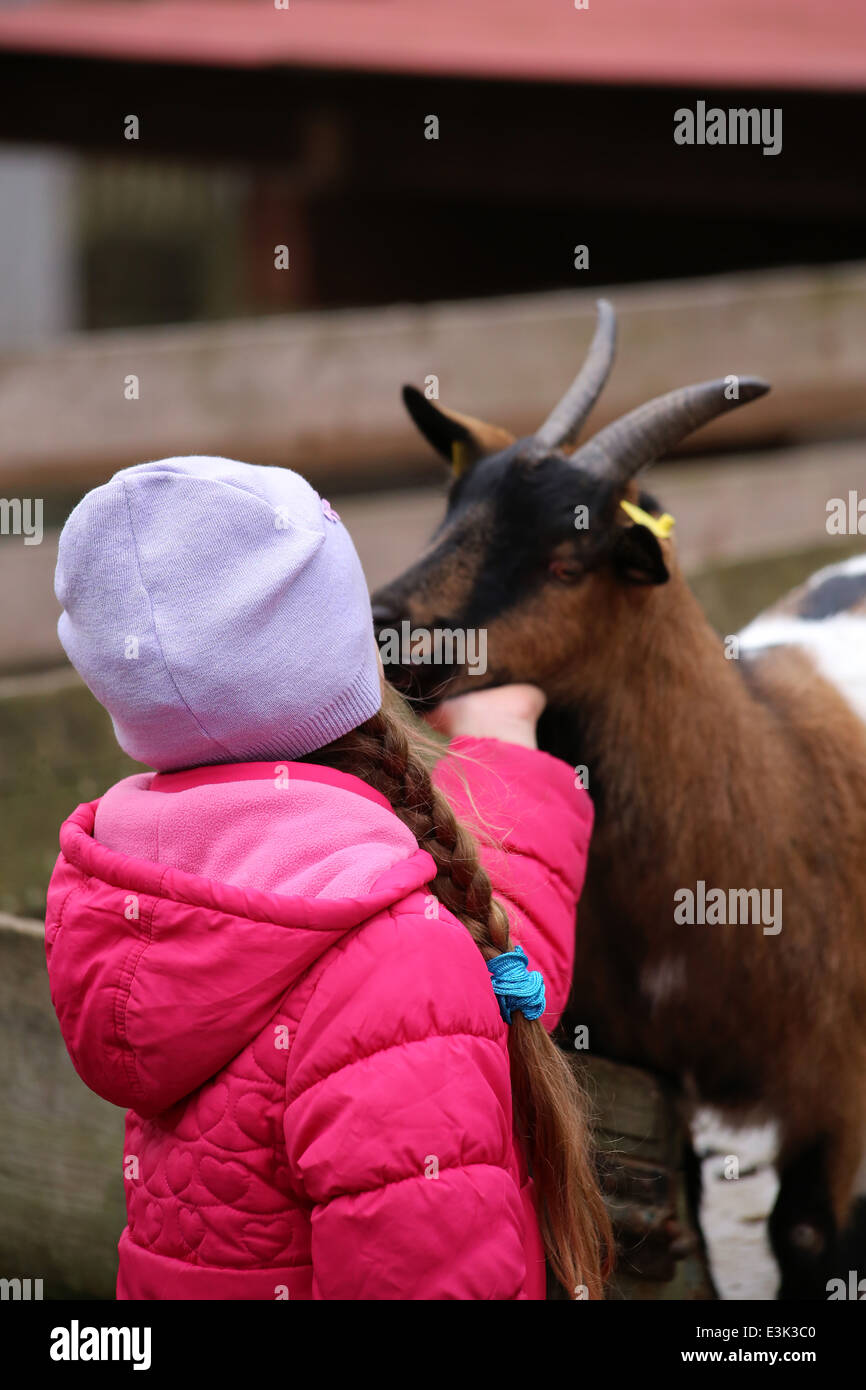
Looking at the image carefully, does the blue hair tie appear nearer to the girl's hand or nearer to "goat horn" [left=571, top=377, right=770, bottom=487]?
the girl's hand

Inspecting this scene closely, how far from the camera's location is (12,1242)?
2539 mm

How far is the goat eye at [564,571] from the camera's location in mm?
2342

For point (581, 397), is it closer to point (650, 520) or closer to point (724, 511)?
point (650, 520)

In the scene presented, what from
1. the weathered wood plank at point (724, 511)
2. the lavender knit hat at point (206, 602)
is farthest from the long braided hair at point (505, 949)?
the weathered wood plank at point (724, 511)

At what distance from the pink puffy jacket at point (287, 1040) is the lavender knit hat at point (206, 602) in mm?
84

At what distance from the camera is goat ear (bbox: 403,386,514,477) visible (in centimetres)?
257

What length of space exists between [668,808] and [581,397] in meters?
0.74

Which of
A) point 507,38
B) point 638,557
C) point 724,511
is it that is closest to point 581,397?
point 638,557

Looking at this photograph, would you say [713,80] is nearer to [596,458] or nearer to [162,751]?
[596,458]

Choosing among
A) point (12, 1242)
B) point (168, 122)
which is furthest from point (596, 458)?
point (168, 122)

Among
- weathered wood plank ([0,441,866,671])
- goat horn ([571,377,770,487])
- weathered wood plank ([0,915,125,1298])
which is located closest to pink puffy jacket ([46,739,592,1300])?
weathered wood plank ([0,915,125,1298])

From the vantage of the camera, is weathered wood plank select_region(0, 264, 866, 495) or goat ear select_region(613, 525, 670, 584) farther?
weathered wood plank select_region(0, 264, 866, 495)

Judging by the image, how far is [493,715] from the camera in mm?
2188

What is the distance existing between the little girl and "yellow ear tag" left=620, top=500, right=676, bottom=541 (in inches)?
37.9
